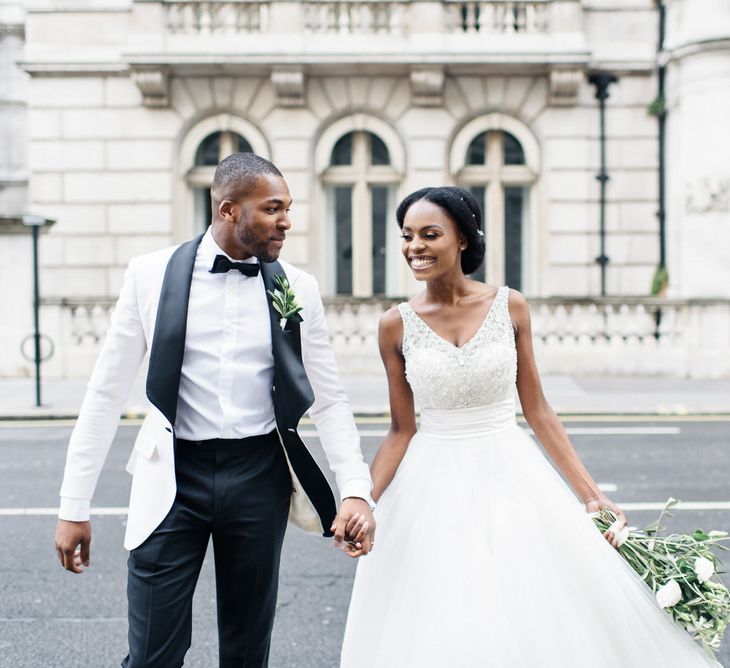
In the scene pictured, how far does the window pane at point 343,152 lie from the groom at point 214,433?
51.9 ft

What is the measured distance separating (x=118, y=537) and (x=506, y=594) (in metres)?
4.12

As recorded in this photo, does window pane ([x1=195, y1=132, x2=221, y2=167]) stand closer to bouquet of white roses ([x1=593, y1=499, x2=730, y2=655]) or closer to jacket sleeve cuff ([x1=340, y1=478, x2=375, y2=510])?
bouquet of white roses ([x1=593, y1=499, x2=730, y2=655])

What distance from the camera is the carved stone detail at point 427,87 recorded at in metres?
17.5

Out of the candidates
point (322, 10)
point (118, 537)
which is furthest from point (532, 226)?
point (118, 537)

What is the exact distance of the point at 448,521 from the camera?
10.7 ft

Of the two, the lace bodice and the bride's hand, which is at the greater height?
the lace bodice

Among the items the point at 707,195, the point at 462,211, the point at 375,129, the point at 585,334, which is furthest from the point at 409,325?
the point at 375,129

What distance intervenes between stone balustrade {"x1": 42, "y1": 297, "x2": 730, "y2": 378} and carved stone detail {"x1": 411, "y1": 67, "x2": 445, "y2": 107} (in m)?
4.15

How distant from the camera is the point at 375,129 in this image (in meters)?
18.2

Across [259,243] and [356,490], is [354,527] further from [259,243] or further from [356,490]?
[259,243]

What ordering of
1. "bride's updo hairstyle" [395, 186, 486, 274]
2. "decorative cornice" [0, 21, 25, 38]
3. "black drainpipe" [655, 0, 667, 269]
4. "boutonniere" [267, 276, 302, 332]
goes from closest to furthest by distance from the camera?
"boutonniere" [267, 276, 302, 332], "bride's updo hairstyle" [395, 186, 486, 274], "black drainpipe" [655, 0, 667, 269], "decorative cornice" [0, 21, 25, 38]

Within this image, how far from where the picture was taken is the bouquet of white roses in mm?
3271

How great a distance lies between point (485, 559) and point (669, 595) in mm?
642

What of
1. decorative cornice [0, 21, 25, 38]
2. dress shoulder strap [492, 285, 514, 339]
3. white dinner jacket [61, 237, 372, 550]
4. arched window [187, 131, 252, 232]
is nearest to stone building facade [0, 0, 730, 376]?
arched window [187, 131, 252, 232]
